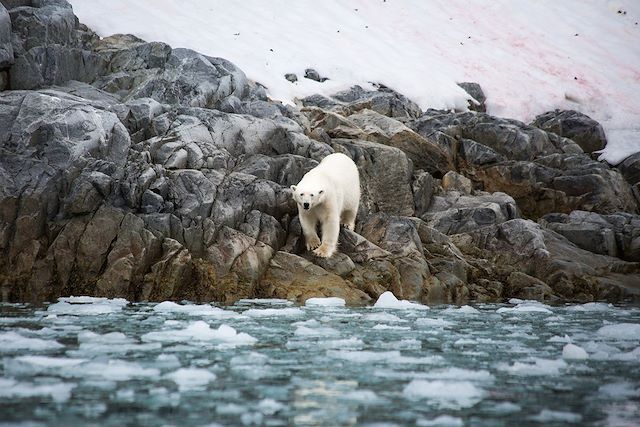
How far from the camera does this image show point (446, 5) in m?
39.6

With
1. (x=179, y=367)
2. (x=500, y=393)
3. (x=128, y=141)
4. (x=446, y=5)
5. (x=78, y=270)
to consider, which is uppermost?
(x=446, y=5)

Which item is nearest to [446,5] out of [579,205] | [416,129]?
[416,129]

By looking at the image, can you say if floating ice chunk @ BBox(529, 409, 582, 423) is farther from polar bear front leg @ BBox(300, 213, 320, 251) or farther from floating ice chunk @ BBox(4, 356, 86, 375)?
polar bear front leg @ BBox(300, 213, 320, 251)

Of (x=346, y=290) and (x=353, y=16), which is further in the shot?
(x=353, y=16)

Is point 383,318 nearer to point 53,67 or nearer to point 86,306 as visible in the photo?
point 86,306

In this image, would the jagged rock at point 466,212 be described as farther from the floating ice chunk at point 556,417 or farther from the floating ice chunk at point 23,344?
the floating ice chunk at point 556,417

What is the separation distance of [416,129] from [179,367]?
1894cm

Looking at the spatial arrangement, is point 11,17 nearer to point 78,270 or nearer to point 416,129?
point 78,270

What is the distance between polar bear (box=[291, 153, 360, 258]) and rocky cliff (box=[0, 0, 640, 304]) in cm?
38

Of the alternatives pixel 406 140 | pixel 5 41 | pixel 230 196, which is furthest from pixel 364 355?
pixel 406 140

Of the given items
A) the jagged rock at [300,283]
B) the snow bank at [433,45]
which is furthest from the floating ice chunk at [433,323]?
the snow bank at [433,45]

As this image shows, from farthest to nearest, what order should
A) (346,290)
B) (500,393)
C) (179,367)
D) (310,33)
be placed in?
(310,33) → (346,290) → (179,367) → (500,393)

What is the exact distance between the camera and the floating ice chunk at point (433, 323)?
31.6 ft

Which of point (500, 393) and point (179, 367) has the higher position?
point (500, 393)
